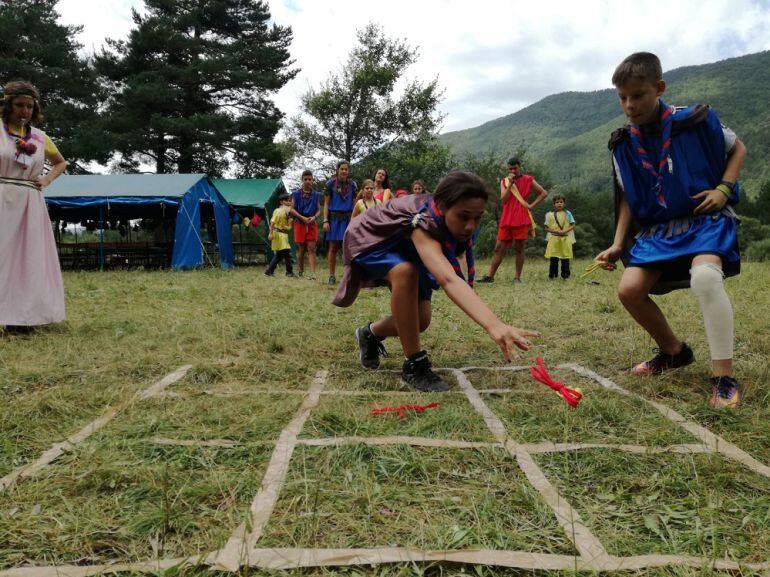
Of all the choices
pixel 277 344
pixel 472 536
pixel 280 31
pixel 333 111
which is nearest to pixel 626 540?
pixel 472 536

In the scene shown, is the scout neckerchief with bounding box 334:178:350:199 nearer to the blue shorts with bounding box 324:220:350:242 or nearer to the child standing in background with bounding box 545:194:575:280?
the blue shorts with bounding box 324:220:350:242

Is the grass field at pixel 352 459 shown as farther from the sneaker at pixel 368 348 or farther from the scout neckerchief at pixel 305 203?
the scout neckerchief at pixel 305 203

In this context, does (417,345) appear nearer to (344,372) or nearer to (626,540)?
(344,372)

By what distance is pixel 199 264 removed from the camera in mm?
14156

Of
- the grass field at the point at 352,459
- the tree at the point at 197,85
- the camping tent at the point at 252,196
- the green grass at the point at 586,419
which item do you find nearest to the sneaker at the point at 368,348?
the grass field at the point at 352,459

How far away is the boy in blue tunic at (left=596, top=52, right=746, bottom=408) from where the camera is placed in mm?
2488

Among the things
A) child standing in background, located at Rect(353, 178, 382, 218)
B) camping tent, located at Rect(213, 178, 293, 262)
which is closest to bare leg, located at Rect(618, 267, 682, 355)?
child standing in background, located at Rect(353, 178, 382, 218)

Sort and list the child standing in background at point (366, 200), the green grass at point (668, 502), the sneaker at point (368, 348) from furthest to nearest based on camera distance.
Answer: the child standing in background at point (366, 200) → the sneaker at point (368, 348) → the green grass at point (668, 502)

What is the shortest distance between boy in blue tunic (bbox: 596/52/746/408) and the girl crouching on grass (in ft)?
2.93

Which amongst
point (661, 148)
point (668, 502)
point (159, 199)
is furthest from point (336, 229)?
point (159, 199)

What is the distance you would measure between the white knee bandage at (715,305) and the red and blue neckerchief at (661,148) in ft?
1.34

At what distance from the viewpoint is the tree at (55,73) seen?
68.6ft

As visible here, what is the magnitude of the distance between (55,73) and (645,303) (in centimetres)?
2626

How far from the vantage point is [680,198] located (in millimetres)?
2609
